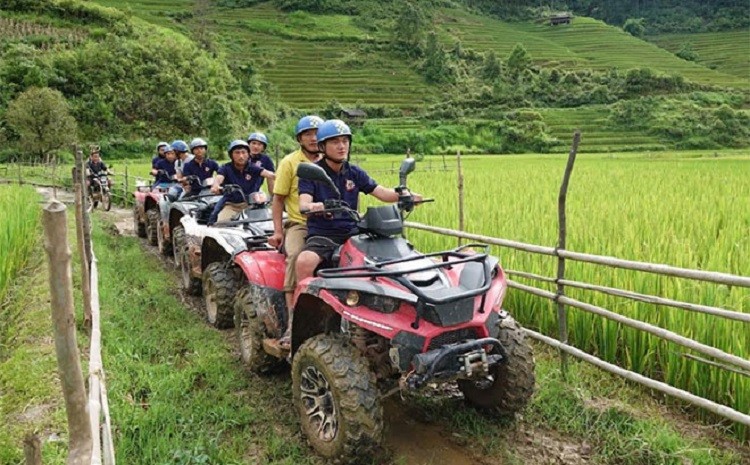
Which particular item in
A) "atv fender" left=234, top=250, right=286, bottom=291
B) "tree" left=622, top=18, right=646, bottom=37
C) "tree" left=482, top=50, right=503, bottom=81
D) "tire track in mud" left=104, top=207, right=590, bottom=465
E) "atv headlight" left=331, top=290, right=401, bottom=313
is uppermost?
"tree" left=622, top=18, right=646, bottom=37

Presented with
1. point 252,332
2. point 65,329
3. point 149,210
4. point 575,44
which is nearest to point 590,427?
point 252,332

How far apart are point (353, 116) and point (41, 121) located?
78.0 ft

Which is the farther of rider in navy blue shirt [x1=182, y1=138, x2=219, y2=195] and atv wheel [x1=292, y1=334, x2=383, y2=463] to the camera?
rider in navy blue shirt [x1=182, y1=138, x2=219, y2=195]

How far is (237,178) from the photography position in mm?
6754

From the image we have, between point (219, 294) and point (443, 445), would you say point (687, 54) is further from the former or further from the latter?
point (443, 445)

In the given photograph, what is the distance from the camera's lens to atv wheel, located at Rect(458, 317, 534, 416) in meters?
3.38

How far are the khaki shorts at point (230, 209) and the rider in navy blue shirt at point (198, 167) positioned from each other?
1.61 meters

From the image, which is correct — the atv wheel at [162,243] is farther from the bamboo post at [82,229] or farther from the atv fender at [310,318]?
the atv fender at [310,318]

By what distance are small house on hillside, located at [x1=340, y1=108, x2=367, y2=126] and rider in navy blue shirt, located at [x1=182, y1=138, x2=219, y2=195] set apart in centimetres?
3621

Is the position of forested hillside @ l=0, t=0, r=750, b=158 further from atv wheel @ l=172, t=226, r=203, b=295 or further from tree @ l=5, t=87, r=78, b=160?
atv wheel @ l=172, t=226, r=203, b=295

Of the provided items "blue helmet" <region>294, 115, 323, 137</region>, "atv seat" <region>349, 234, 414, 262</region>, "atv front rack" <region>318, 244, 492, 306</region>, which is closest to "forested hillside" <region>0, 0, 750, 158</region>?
"blue helmet" <region>294, 115, 323, 137</region>

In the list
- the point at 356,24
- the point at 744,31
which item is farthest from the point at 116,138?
the point at 744,31

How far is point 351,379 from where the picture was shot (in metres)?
2.98

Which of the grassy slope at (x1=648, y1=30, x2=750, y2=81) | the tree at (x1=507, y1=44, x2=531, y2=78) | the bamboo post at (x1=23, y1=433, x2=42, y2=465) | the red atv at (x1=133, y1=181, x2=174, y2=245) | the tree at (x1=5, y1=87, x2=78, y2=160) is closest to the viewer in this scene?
the bamboo post at (x1=23, y1=433, x2=42, y2=465)
